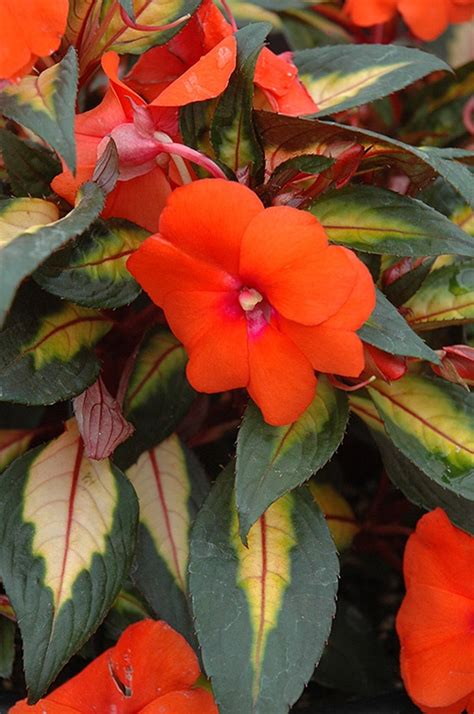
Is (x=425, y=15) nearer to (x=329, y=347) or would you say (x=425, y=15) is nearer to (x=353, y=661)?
(x=329, y=347)

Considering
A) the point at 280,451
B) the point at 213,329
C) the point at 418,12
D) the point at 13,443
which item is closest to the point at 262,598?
the point at 280,451

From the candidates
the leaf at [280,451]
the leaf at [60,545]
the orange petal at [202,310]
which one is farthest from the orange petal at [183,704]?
the orange petal at [202,310]

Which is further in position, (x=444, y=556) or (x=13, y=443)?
(x=13, y=443)

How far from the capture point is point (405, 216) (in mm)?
843

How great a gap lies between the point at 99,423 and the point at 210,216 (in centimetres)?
24

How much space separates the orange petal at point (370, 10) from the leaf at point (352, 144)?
42cm

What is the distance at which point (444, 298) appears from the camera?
990 millimetres

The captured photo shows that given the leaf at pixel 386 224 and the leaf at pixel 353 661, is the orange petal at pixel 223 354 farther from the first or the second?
the leaf at pixel 353 661

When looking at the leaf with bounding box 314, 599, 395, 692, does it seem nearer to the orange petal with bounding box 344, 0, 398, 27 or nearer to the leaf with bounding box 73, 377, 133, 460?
the leaf with bounding box 73, 377, 133, 460

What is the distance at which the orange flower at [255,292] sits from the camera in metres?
0.73

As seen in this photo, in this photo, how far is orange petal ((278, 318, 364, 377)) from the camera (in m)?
0.73

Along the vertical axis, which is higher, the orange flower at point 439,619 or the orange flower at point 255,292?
the orange flower at point 255,292

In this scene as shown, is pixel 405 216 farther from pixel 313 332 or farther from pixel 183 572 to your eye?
pixel 183 572

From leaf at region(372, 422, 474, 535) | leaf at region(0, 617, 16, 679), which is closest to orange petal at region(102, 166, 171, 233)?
leaf at region(372, 422, 474, 535)
